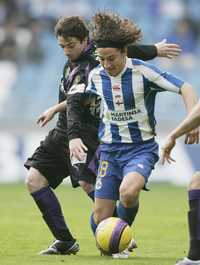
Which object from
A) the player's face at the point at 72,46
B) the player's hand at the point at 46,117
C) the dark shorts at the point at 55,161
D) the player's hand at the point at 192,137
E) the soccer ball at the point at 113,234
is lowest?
the soccer ball at the point at 113,234

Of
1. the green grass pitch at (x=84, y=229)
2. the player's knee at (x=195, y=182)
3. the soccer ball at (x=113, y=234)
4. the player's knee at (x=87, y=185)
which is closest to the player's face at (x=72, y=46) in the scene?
the player's knee at (x=87, y=185)

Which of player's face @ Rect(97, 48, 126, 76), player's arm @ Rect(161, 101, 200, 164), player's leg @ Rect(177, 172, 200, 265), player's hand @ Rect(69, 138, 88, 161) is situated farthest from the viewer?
player's face @ Rect(97, 48, 126, 76)

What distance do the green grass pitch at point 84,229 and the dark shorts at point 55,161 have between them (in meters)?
0.71

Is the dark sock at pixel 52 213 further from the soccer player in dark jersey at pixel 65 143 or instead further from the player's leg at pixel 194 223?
the player's leg at pixel 194 223

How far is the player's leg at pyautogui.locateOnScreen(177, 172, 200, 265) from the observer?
7.25 metres

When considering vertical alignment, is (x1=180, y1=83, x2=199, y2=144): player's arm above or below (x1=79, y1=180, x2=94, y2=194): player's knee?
above

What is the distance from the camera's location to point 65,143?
8984 millimetres

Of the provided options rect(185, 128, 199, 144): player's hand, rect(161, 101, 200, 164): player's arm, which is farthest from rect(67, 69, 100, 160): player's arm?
rect(161, 101, 200, 164): player's arm

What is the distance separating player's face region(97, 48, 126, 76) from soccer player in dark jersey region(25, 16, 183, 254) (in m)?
0.37

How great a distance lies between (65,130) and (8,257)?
1358mm

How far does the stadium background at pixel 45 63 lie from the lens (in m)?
19.4

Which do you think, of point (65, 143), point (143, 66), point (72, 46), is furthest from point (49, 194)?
point (143, 66)

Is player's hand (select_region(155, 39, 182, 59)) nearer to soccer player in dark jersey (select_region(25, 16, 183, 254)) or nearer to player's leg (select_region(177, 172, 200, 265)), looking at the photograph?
soccer player in dark jersey (select_region(25, 16, 183, 254))

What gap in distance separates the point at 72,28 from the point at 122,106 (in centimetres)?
85
